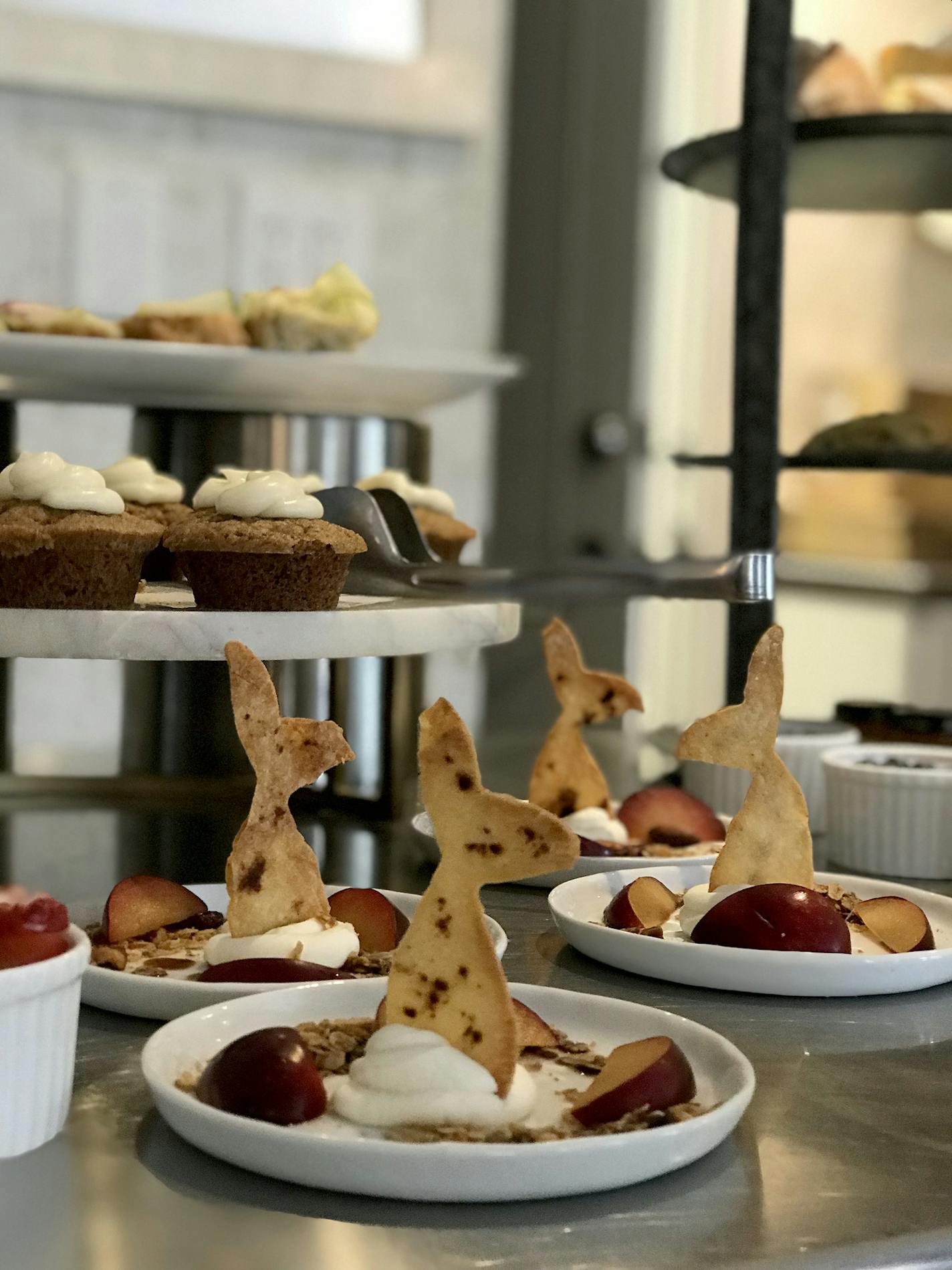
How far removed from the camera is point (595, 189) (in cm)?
373

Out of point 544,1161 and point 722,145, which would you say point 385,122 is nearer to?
point 722,145

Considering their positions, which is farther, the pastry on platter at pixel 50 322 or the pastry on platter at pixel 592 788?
the pastry on platter at pixel 50 322

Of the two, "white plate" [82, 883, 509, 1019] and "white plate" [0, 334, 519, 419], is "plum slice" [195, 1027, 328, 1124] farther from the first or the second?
"white plate" [0, 334, 519, 419]

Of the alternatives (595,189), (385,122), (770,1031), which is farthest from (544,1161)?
(595,189)

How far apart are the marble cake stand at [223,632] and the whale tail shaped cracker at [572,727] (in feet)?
0.58

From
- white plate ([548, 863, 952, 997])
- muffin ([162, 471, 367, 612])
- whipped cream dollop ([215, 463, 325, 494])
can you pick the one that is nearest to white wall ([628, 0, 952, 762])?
whipped cream dollop ([215, 463, 325, 494])

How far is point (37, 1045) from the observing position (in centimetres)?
73

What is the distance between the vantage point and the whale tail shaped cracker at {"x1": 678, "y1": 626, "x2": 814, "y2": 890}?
1.06 meters

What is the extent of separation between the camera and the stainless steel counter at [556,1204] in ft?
2.10

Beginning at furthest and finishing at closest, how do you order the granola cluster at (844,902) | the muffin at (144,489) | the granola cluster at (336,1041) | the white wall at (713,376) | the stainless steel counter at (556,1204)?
the white wall at (713,376) < the muffin at (144,489) < the granola cluster at (844,902) < the granola cluster at (336,1041) < the stainless steel counter at (556,1204)

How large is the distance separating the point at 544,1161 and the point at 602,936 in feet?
1.26

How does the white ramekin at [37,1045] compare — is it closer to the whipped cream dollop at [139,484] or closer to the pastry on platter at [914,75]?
the whipped cream dollop at [139,484]

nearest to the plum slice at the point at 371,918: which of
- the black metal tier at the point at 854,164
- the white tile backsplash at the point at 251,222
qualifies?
the black metal tier at the point at 854,164

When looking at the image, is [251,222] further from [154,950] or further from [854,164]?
[154,950]
